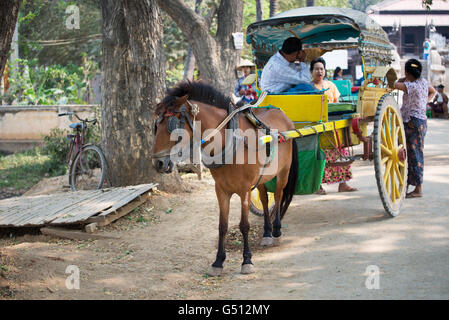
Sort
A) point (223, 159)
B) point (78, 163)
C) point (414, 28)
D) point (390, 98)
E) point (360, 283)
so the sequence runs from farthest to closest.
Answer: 1. point (414, 28)
2. point (78, 163)
3. point (390, 98)
4. point (223, 159)
5. point (360, 283)

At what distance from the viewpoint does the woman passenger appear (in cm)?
725

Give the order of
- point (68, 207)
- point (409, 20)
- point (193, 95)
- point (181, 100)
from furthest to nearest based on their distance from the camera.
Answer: point (409, 20) < point (68, 207) < point (193, 95) < point (181, 100)

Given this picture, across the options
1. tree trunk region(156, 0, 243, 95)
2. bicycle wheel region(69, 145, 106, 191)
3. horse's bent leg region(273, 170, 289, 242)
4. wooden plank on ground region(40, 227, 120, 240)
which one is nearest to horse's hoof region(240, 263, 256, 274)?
horse's bent leg region(273, 170, 289, 242)

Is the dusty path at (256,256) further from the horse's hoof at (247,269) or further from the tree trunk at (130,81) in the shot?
the tree trunk at (130,81)

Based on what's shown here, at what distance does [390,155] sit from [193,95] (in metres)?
3.30

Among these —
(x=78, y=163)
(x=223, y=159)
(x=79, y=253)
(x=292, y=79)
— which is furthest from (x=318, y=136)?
(x=78, y=163)

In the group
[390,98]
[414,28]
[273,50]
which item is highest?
[414,28]

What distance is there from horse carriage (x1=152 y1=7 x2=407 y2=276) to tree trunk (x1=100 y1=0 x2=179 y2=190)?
1629 mm

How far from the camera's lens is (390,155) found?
7039 millimetres

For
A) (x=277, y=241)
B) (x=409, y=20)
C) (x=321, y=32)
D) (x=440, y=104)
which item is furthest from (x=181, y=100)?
(x=409, y=20)

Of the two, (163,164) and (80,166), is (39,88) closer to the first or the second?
(80,166)

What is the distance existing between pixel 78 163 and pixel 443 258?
6.42m
